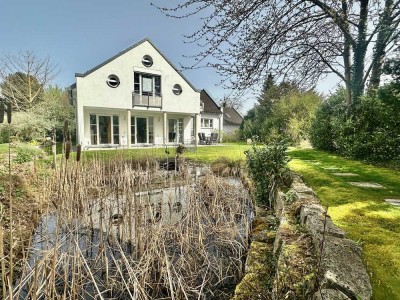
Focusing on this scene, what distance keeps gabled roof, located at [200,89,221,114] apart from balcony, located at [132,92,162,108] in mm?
8274

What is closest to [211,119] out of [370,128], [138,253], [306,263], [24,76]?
[24,76]

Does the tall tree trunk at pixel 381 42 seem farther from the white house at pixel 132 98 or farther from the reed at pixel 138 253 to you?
the white house at pixel 132 98

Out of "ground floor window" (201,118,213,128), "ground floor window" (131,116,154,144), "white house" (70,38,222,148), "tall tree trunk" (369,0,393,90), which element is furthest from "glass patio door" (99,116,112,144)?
"tall tree trunk" (369,0,393,90)

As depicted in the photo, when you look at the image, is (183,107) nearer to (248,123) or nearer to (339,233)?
(248,123)

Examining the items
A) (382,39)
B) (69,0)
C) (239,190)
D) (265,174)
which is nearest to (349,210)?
(265,174)

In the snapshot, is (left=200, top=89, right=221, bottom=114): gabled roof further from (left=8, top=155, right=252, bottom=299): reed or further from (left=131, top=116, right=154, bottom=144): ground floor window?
(left=8, top=155, right=252, bottom=299): reed

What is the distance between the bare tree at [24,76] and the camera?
22156 mm

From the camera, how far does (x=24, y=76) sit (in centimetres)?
2328

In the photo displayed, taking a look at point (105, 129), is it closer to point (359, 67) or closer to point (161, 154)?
point (161, 154)

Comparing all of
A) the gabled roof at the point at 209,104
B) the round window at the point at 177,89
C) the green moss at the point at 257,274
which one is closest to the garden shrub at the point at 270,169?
the green moss at the point at 257,274

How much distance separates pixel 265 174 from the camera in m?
4.89

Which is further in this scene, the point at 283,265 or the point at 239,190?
the point at 239,190

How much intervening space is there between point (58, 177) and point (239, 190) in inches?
158

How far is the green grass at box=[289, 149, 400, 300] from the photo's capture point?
5.75 ft
